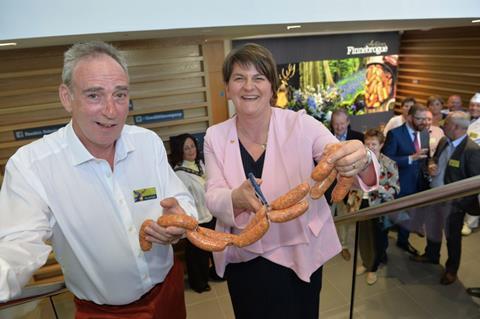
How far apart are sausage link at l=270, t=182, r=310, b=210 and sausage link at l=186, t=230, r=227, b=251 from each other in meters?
0.26

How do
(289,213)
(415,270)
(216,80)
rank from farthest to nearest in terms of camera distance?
(216,80) < (415,270) < (289,213)

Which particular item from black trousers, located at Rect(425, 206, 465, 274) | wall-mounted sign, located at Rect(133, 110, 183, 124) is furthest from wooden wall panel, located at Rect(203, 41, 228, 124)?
black trousers, located at Rect(425, 206, 465, 274)

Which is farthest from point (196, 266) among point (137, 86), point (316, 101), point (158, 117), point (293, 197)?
point (316, 101)

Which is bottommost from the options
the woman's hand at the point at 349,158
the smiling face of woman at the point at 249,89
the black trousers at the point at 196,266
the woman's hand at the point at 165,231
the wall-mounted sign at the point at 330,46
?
the black trousers at the point at 196,266

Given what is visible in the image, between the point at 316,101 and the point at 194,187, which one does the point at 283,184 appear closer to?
the point at 194,187

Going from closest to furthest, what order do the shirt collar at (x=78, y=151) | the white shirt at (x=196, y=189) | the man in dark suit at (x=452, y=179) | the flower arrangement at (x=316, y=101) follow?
1. the shirt collar at (x=78, y=151)
2. the man in dark suit at (x=452, y=179)
3. the white shirt at (x=196, y=189)
4. the flower arrangement at (x=316, y=101)

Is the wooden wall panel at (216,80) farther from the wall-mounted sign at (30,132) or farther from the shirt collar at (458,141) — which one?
the shirt collar at (458,141)

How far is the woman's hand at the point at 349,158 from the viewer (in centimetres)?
124

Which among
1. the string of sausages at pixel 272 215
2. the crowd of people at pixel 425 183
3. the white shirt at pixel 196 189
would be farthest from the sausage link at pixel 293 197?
the white shirt at pixel 196 189

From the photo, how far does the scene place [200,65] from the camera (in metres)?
4.83

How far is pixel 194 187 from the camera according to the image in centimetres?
392

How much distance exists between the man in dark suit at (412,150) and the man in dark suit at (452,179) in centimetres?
14

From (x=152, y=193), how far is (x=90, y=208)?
0.92 ft

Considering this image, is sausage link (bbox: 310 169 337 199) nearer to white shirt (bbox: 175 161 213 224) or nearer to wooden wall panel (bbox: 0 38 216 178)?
white shirt (bbox: 175 161 213 224)
